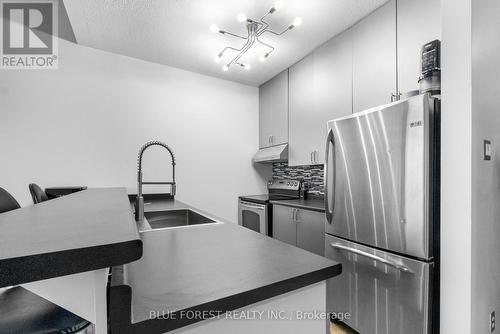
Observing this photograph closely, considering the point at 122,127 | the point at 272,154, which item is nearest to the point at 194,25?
the point at 122,127

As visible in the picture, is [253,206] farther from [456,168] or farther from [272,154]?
[456,168]

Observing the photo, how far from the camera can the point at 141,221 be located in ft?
4.64

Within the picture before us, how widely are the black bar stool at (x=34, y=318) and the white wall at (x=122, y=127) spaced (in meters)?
2.10

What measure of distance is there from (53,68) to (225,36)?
1.84 metres

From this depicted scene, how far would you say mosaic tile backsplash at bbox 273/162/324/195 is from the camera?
302 centimetres

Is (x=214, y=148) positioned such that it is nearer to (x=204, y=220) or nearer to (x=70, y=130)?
(x=70, y=130)

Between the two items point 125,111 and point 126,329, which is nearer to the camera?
point 126,329

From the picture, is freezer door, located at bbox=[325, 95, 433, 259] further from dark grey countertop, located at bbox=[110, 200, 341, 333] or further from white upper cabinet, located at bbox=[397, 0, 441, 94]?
dark grey countertop, located at bbox=[110, 200, 341, 333]

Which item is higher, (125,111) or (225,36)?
(225,36)

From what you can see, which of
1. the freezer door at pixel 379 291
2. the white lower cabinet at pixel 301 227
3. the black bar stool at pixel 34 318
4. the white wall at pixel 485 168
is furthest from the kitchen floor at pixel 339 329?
the black bar stool at pixel 34 318

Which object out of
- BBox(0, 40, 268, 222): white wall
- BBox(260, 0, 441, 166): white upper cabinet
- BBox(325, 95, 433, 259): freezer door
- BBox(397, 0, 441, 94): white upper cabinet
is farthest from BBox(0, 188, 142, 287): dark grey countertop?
BBox(0, 40, 268, 222): white wall

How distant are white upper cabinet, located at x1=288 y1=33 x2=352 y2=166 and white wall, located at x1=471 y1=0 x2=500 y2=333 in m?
1.01

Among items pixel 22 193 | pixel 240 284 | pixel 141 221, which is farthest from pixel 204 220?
pixel 22 193

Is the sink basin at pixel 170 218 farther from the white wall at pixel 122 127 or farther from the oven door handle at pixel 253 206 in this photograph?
the oven door handle at pixel 253 206
